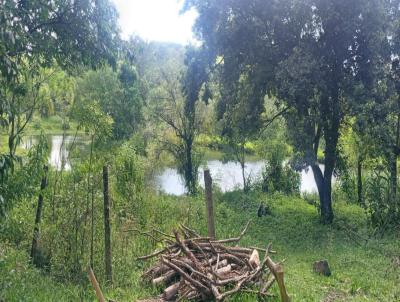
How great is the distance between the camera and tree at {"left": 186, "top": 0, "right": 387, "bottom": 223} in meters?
13.6

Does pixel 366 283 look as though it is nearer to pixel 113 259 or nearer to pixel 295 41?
pixel 113 259

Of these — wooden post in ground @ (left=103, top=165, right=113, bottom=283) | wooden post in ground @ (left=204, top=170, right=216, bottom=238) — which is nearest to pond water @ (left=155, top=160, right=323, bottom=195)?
wooden post in ground @ (left=204, top=170, right=216, bottom=238)

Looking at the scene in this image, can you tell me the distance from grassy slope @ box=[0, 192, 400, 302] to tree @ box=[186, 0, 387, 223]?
5.62ft

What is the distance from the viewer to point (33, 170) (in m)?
6.48

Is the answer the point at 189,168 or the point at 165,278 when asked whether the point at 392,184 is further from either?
the point at 189,168

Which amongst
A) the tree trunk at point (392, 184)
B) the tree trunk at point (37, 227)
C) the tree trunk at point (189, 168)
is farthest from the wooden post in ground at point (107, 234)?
the tree trunk at point (189, 168)

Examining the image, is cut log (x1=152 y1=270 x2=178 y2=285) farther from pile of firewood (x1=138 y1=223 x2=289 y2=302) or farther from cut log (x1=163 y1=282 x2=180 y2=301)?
cut log (x1=163 y1=282 x2=180 y2=301)

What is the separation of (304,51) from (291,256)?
630cm

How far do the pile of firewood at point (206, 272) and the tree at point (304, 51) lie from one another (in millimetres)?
7135

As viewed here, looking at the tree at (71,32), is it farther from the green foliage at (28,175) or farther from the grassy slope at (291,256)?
the grassy slope at (291,256)

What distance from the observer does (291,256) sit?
1192 cm

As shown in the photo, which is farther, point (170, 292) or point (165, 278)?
point (165, 278)

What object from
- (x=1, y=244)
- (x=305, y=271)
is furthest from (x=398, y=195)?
(x=1, y=244)

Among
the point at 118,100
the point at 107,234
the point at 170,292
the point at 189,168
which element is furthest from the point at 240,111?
the point at 118,100
